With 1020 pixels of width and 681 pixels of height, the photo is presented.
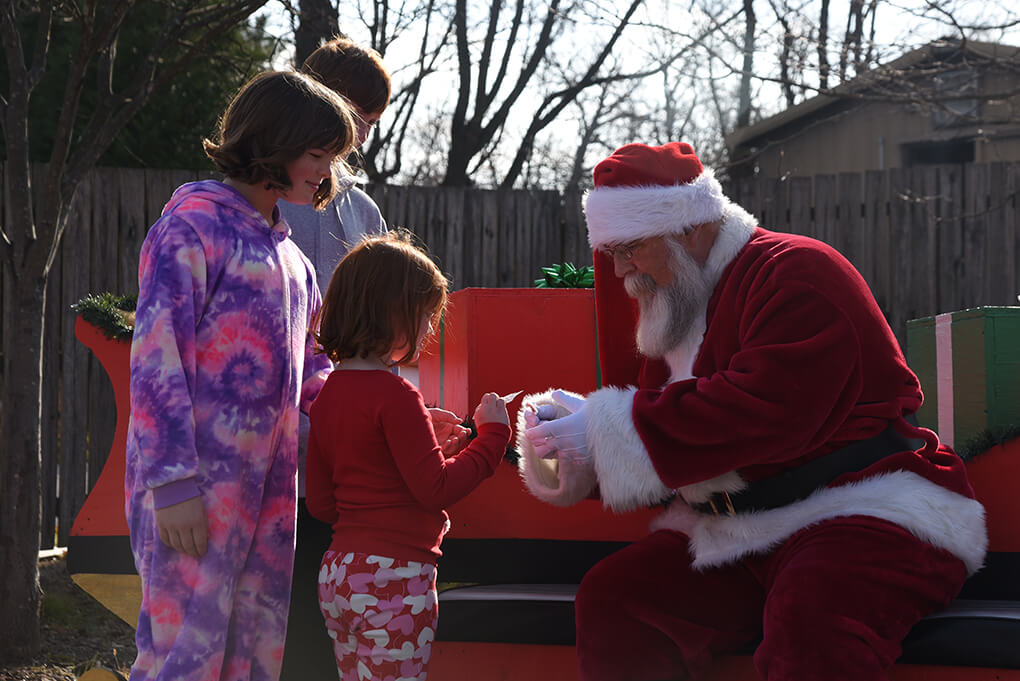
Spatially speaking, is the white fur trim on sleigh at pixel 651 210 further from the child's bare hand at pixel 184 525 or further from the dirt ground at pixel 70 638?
the dirt ground at pixel 70 638

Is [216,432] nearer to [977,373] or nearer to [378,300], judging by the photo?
[378,300]

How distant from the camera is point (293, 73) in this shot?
222 centimetres

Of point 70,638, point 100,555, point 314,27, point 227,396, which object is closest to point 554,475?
point 227,396

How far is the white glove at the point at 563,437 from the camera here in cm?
226

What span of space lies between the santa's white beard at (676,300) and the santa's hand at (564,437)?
31cm

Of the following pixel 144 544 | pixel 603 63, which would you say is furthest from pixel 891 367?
pixel 603 63

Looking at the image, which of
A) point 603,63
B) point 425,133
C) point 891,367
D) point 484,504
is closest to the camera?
point 891,367

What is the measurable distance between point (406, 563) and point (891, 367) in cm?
117

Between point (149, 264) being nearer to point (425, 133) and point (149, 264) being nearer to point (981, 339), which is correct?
point (981, 339)

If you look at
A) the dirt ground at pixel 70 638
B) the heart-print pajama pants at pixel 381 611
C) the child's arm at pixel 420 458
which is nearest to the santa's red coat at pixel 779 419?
the child's arm at pixel 420 458

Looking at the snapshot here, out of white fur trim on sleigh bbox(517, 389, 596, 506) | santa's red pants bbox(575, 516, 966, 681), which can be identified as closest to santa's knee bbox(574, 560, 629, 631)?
santa's red pants bbox(575, 516, 966, 681)

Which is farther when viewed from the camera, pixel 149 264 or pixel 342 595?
pixel 342 595

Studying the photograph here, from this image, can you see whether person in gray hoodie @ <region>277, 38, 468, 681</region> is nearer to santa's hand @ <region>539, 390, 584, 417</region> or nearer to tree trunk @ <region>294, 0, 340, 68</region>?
santa's hand @ <region>539, 390, 584, 417</region>

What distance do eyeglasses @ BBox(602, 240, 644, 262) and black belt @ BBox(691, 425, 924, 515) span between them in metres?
0.63
